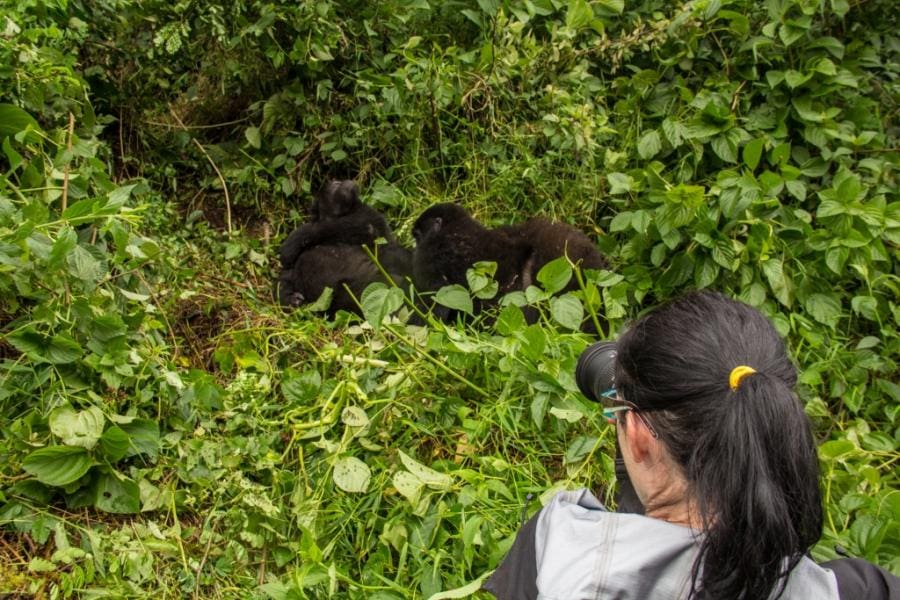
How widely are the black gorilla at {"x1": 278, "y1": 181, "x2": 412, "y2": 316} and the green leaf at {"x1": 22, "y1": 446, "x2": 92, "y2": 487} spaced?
4.91 feet

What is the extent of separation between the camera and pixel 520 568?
1557 mm

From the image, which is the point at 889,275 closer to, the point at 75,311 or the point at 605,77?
the point at 605,77

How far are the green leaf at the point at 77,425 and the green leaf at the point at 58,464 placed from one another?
3cm

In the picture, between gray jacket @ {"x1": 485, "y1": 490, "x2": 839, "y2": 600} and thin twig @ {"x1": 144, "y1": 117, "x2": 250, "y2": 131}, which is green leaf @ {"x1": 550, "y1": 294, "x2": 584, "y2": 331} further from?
thin twig @ {"x1": 144, "y1": 117, "x2": 250, "y2": 131}

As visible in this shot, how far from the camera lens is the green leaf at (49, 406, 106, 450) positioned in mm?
2514

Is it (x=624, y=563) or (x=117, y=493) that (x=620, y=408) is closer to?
(x=624, y=563)

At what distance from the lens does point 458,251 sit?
367 cm

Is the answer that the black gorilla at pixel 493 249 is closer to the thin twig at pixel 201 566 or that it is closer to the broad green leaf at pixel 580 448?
the broad green leaf at pixel 580 448

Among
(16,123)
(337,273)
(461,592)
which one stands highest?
(16,123)

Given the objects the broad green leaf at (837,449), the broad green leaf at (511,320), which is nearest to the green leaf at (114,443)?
the broad green leaf at (511,320)

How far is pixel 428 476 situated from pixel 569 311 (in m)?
0.79

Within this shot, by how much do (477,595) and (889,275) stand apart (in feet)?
8.02

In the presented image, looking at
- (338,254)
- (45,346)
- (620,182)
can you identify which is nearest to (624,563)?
(45,346)

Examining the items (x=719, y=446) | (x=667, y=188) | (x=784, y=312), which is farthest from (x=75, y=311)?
(x=784, y=312)
